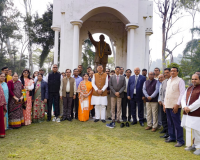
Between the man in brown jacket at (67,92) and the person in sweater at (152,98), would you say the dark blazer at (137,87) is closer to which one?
the person in sweater at (152,98)

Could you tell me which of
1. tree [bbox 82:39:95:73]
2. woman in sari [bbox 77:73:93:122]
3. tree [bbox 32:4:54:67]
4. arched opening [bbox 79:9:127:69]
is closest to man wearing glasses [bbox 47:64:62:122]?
woman in sari [bbox 77:73:93:122]

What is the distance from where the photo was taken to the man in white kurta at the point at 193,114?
390 cm

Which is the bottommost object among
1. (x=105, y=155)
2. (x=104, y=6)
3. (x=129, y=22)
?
(x=105, y=155)

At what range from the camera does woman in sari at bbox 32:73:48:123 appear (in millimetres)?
6403

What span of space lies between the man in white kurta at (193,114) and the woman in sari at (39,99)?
14.4ft

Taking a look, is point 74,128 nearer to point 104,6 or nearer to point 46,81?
point 46,81

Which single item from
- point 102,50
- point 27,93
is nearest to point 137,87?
point 27,93

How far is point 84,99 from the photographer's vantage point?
6.62 metres

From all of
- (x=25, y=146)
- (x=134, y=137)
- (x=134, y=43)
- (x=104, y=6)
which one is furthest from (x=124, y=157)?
(x=104, y=6)

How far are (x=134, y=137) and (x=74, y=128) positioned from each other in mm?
1837

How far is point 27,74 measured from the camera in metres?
6.21

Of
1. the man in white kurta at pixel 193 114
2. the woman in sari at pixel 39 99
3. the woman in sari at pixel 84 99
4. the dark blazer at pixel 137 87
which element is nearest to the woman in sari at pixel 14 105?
the woman in sari at pixel 39 99

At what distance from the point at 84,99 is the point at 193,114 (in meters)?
3.67

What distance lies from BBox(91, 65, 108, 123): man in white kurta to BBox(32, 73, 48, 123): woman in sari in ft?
5.48
